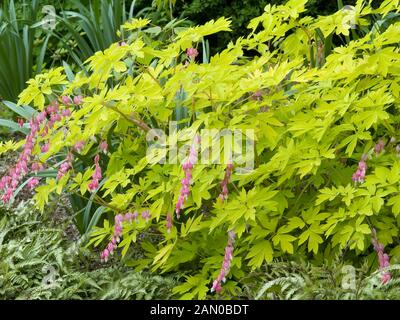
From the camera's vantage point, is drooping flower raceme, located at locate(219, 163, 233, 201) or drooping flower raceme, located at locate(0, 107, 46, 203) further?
drooping flower raceme, located at locate(0, 107, 46, 203)

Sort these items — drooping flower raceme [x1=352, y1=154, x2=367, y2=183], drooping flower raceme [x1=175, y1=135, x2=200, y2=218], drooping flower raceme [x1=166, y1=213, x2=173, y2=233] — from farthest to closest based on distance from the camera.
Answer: drooping flower raceme [x1=166, y1=213, x2=173, y2=233] < drooping flower raceme [x1=352, y1=154, x2=367, y2=183] < drooping flower raceme [x1=175, y1=135, x2=200, y2=218]

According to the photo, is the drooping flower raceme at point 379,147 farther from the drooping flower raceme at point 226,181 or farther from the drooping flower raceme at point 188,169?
the drooping flower raceme at point 188,169

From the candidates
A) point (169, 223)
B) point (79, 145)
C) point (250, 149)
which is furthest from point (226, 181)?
point (79, 145)

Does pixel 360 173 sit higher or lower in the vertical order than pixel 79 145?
lower

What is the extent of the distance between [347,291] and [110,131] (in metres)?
1.29

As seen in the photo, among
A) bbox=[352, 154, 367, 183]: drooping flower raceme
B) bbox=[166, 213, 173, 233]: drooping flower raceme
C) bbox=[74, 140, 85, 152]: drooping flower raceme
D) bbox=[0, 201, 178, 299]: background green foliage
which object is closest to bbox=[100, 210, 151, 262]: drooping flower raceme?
bbox=[166, 213, 173, 233]: drooping flower raceme

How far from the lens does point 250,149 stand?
10.8ft

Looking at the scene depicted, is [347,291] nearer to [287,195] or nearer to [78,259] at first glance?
[287,195]

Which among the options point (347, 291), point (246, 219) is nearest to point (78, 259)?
point (246, 219)

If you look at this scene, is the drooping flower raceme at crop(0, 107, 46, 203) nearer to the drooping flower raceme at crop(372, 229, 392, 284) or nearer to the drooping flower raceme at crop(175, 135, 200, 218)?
the drooping flower raceme at crop(175, 135, 200, 218)

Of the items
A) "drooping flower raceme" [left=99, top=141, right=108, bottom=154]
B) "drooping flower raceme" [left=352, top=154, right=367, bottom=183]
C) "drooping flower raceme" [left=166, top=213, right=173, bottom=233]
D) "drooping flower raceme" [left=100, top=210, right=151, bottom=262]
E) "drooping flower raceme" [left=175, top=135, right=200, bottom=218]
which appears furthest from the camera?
"drooping flower raceme" [left=99, top=141, right=108, bottom=154]

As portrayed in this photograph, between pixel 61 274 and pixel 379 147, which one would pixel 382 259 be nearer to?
pixel 379 147

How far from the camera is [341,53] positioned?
337cm

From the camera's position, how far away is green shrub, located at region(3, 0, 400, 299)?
10.5 feet
